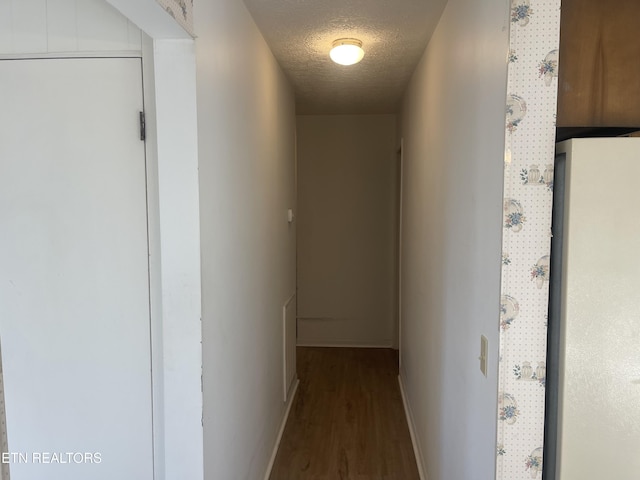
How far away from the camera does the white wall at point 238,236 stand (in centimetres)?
136

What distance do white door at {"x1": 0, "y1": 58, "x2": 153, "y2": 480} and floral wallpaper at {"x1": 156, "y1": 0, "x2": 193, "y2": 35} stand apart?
0.29 metres

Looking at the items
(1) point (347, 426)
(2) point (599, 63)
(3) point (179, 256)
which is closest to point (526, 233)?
(2) point (599, 63)

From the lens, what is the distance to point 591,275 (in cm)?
104

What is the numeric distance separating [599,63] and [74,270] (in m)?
1.73

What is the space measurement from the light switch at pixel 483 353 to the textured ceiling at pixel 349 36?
4.60 ft

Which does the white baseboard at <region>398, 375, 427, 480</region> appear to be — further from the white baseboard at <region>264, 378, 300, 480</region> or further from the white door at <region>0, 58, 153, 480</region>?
the white door at <region>0, 58, 153, 480</region>

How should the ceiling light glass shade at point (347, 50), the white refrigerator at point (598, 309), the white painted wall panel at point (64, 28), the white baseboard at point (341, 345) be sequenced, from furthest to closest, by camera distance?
the white baseboard at point (341, 345) < the ceiling light glass shade at point (347, 50) < the white painted wall panel at point (64, 28) < the white refrigerator at point (598, 309)

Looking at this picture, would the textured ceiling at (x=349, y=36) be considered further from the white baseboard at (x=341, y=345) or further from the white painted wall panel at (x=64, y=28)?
the white baseboard at (x=341, y=345)

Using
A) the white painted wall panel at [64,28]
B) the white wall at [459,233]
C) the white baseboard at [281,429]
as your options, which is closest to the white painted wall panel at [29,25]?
the white painted wall panel at [64,28]

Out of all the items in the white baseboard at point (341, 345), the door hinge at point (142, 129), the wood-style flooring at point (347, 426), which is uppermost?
the door hinge at point (142, 129)

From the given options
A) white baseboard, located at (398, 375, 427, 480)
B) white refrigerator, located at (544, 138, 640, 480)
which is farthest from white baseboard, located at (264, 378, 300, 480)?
white refrigerator, located at (544, 138, 640, 480)

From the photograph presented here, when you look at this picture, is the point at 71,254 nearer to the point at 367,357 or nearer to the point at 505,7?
the point at 505,7

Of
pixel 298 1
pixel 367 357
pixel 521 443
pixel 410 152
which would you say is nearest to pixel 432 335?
pixel 521 443

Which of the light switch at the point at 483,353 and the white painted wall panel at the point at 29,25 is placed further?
the white painted wall panel at the point at 29,25
